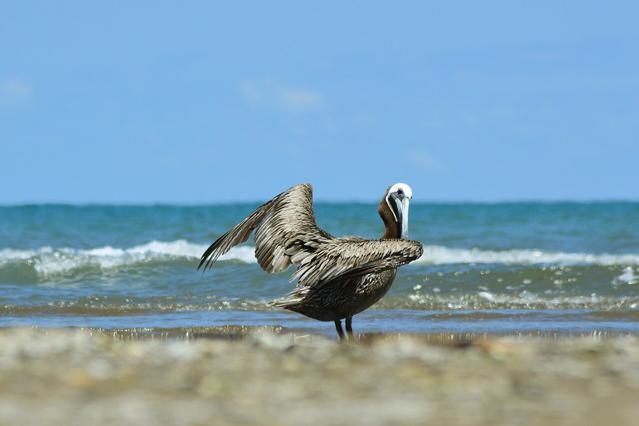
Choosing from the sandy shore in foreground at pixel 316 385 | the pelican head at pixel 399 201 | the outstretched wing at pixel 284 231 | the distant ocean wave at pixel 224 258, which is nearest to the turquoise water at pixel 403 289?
the distant ocean wave at pixel 224 258

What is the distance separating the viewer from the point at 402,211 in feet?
33.2

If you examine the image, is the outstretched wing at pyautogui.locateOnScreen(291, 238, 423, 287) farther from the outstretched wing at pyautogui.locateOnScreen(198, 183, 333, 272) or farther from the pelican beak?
the pelican beak

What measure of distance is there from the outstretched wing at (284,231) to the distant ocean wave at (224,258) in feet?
32.1

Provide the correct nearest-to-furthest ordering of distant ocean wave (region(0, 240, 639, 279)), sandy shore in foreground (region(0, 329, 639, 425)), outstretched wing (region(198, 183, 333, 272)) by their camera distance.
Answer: sandy shore in foreground (region(0, 329, 639, 425))
outstretched wing (region(198, 183, 333, 272))
distant ocean wave (region(0, 240, 639, 279))

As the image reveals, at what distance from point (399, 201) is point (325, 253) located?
906 millimetres

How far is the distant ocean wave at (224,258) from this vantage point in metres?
21.3

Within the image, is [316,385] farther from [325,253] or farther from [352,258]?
[325,253]

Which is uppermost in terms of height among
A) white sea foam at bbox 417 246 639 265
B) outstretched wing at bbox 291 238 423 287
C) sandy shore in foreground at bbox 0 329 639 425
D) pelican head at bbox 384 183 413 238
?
pelican head at bbox 384 183 413 238

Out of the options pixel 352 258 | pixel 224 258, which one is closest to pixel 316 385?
pixel 352 258

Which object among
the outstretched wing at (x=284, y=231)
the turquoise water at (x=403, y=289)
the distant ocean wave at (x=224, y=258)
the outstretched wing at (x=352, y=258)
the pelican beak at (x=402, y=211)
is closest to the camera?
the outstretched wing at (x=352, y=258)

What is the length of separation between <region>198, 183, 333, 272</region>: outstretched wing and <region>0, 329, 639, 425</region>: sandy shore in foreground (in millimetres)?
2919

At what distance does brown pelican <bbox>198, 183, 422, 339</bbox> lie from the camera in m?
9.59

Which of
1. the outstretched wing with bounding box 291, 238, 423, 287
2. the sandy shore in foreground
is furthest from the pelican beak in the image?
the sandy shore in foreground

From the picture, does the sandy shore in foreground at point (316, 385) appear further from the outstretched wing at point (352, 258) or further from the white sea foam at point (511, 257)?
the white sea foam at point (511, 257)
